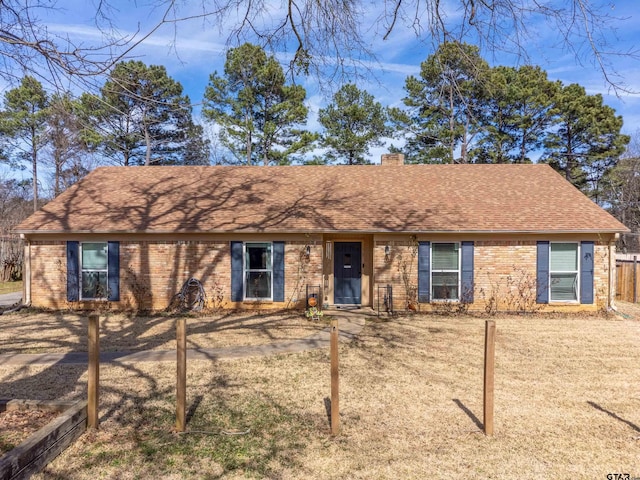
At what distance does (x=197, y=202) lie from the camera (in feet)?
43.4

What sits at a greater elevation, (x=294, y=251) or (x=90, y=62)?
(x=90, y=62)

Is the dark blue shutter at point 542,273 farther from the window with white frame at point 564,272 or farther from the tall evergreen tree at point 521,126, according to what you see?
the tall evergreen tree at point 521,126

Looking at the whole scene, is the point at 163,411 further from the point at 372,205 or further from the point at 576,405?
the point at 372,205

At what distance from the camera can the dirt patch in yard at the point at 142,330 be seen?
7926 millimetres

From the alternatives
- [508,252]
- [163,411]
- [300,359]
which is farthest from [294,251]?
[163,411]

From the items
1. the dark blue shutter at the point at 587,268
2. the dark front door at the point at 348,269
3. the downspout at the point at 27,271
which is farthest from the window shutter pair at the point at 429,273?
the downspout at the point at 27,271

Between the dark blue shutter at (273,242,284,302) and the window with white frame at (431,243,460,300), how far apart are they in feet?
14.2

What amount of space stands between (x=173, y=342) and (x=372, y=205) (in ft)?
23.8

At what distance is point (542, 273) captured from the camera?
37.4 feet

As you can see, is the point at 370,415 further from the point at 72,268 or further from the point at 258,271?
the point at 72,268

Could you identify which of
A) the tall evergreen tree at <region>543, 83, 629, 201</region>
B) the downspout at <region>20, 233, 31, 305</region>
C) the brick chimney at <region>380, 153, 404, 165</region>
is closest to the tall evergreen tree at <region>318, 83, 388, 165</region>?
the brick chimney at <region>380, 153, 404, 165</region>

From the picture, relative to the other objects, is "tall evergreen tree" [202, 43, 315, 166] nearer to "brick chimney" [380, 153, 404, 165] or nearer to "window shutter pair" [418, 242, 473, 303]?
"brick chimney" [380, 153, 404, 165]

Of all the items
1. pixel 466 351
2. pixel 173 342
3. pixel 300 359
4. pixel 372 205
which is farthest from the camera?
pixel 372 205

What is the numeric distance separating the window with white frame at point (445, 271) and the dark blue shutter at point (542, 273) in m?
2.21
